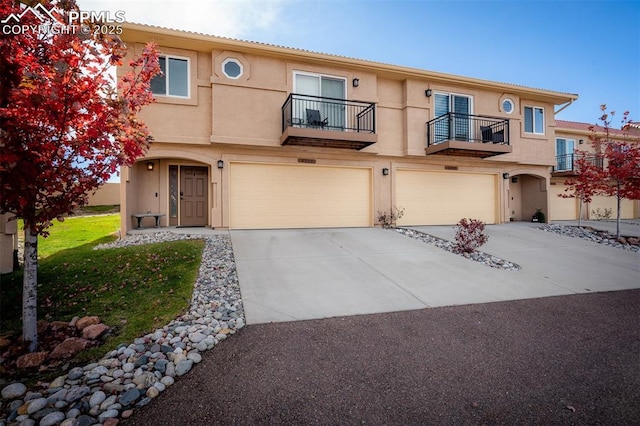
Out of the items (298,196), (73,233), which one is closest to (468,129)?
(298,196)

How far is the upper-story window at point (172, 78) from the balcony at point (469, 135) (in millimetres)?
8942

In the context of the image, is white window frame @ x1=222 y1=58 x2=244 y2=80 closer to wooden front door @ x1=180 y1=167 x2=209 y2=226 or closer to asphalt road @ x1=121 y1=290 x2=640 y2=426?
wooden front door @ x1=180 y1=167 x2=209 y2=226

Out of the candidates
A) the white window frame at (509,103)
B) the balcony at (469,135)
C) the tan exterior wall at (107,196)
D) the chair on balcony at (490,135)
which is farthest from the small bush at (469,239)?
the tan exterior wall at (107,196)

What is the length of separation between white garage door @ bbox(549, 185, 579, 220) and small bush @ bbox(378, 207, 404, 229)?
406 inches

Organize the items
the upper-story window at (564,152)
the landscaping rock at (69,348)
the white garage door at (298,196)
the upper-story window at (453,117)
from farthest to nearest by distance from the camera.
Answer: the upper-story window at (564,152)
the upper-story window at (453,117)
the white garage door at (298,196)
the landscaping rock at (69,348)

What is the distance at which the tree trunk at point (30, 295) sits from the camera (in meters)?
2.92

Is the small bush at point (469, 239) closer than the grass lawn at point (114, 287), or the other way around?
the grass lawn at point (114, 287)

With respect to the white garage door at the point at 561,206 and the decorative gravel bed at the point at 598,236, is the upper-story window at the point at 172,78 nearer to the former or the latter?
the decorative gravel bed at the point at 598,236

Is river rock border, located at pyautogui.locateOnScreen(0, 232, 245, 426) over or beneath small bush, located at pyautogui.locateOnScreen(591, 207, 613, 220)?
beneath

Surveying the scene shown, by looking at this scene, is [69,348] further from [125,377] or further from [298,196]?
[298,196]

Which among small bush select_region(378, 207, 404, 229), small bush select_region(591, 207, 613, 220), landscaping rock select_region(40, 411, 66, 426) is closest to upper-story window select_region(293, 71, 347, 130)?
small bush select_region(378, 207, 404, 229)

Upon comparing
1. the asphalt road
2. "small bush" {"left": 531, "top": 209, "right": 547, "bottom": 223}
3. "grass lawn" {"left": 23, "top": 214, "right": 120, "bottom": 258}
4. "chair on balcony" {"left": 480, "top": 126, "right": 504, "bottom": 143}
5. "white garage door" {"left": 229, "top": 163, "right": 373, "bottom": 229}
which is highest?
"chair on balcony" {"left": 480, "top": 126, "right": 504, "bottom": 143}

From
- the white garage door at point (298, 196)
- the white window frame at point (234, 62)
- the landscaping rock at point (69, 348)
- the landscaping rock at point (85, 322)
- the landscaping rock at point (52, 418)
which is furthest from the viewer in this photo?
the white garage door at point (298, 196)

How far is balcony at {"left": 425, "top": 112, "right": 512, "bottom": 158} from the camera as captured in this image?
10.9 metres
